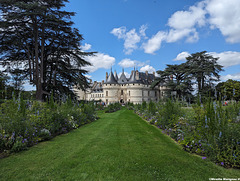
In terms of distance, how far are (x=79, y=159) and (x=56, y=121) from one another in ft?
9.65

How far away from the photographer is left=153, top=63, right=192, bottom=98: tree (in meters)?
25.3

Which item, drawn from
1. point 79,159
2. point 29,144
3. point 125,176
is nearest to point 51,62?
point 29,144

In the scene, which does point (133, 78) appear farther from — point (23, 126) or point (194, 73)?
point (23, 126)

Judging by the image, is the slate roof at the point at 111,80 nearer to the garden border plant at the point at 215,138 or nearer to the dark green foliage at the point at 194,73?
the dark green foliage at the point at 194,73

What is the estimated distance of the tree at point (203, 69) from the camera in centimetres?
2339

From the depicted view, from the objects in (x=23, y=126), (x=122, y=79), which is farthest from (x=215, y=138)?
(x=122, y=79)

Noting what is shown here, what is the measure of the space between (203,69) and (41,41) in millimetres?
22288

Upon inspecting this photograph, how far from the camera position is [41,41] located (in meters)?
13.7

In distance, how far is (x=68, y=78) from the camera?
15383mm

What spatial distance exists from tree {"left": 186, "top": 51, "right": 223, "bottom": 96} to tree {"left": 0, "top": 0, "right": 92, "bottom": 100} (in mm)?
18104

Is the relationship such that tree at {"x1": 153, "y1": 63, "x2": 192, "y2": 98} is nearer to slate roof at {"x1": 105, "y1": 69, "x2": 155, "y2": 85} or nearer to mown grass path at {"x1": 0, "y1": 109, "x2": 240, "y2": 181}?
slate roof at {"x1": 105, "y1": 69, "x2": 155, "y2": 85}

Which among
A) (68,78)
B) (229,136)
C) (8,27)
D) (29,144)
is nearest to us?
(229,136)

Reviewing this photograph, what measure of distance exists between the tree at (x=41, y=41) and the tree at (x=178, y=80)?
56.2 ft

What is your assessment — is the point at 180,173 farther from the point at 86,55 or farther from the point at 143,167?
the point at 86,55
